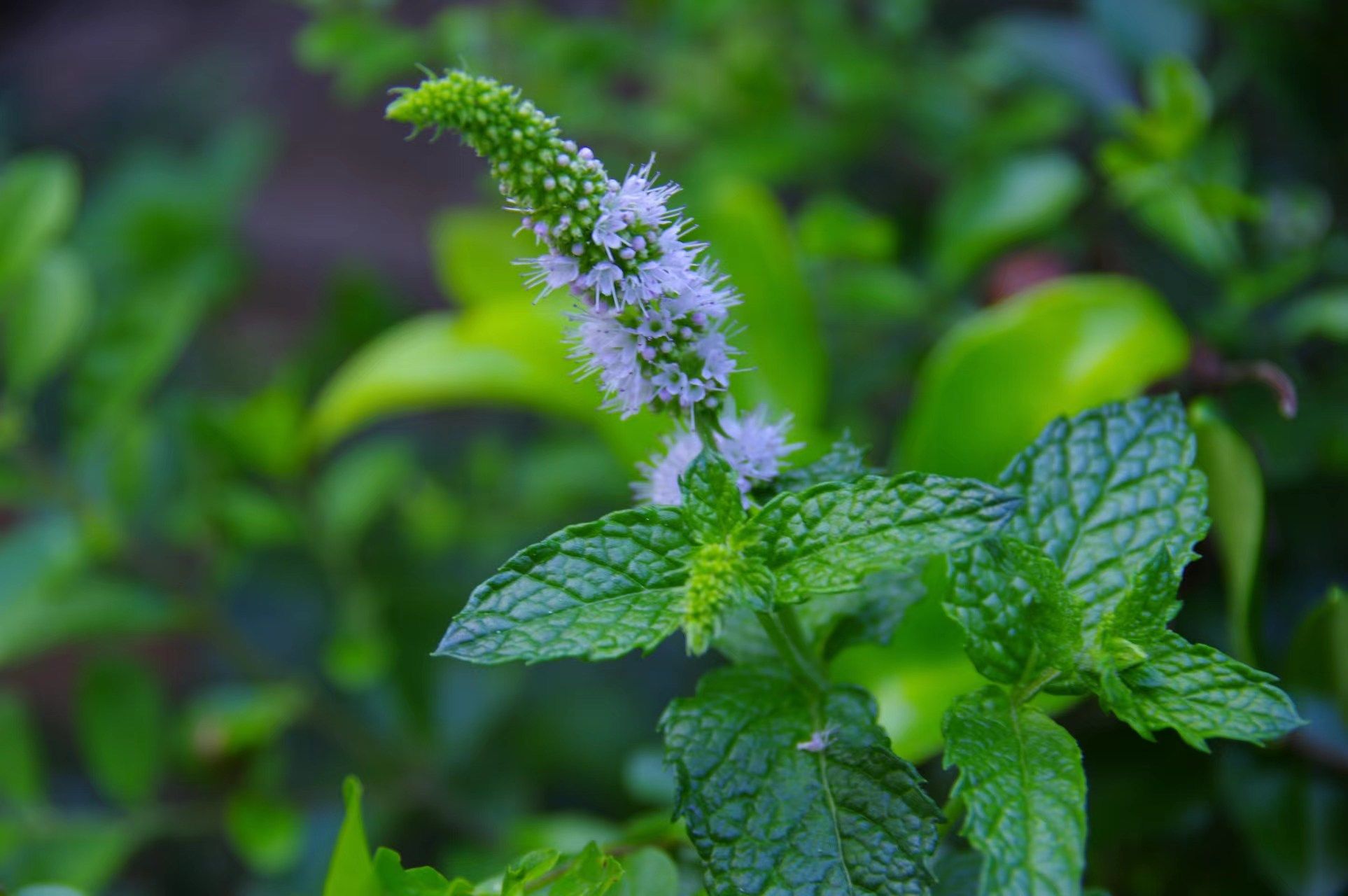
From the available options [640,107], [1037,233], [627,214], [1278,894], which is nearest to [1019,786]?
[627,214]

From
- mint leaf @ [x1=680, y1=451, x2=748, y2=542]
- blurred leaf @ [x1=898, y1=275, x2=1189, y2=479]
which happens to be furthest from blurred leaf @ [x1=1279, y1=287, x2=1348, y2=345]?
mint leaf @ [x1=680, y1=451, x2=748, y2=542]

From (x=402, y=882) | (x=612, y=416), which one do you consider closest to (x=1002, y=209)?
(x=612, y=416)

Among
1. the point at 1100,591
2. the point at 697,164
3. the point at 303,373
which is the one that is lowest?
the point at 1100,591

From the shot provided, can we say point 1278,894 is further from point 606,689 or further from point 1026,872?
point 606,689

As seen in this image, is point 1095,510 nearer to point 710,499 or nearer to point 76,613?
point 710,499

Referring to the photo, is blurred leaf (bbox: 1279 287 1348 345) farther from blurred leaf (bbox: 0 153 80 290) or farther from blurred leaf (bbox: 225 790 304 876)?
blurred leaf (bbox: 0 153 80 290)
